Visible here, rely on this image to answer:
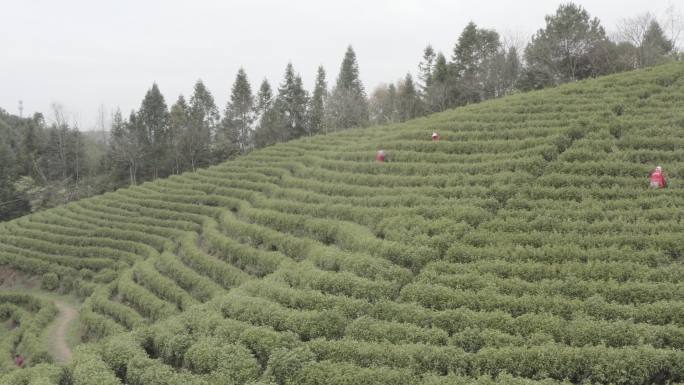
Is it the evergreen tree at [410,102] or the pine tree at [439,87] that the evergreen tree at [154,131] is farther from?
the pine tree at [439,87]

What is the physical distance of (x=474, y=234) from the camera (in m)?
13.1

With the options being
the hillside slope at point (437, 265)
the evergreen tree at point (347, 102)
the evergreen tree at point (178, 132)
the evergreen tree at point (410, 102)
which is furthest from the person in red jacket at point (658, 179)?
the evergreen tree at point (178, 132)

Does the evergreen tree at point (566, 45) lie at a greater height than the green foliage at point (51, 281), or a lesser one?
greater

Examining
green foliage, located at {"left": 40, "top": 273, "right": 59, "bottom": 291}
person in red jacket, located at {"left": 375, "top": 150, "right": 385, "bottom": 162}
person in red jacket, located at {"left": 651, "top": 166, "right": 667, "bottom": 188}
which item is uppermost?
person in red jacket, located at {"left": 375, "top": 150, "right": 385, "bottom": 162}

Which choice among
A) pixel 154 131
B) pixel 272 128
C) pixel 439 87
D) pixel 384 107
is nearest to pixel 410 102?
pixel 439 87

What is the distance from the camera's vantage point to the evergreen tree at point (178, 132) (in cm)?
5625

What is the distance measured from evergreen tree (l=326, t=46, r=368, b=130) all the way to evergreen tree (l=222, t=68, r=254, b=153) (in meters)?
10.1

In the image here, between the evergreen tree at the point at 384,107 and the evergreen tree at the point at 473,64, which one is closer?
the evergreen tree at the point at 473,64

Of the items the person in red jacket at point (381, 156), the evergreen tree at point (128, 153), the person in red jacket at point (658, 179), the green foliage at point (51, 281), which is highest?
the evergreen tree at point (128, 153)

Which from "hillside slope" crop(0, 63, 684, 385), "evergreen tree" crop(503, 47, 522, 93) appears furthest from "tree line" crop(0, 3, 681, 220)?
"hillside slope" crop(0, 63, 684, 385)

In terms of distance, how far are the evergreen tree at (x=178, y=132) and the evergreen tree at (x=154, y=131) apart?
70 cm

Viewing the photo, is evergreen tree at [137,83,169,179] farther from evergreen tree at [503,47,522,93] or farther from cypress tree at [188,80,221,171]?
evergreen tree at [503,47,522,93]

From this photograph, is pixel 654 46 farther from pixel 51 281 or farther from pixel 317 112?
pixel 51 281

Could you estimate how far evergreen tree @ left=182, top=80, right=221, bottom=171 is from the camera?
184ft
